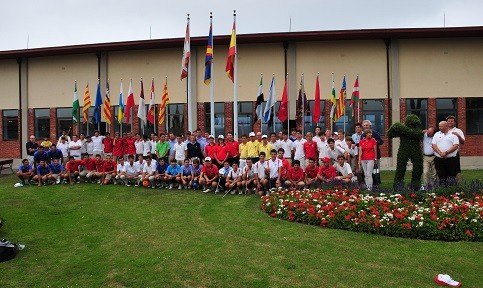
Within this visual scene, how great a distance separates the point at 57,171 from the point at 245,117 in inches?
395

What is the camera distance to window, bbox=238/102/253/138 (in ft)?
73.9

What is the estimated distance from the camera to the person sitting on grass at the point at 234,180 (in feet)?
43.1

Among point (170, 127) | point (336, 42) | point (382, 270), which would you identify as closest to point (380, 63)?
point (336, 42)

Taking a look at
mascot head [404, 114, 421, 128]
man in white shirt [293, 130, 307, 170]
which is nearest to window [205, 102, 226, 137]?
man in white shirt [293, 130, 307, 170]

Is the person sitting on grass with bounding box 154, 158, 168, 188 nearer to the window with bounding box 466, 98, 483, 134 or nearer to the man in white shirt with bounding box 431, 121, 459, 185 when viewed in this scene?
the man in white shirt with bounding box 431, 121, 459, 185

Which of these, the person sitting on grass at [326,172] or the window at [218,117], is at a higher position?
the window at [218,117]

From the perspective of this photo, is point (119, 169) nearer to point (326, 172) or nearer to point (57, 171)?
point (57, 171)

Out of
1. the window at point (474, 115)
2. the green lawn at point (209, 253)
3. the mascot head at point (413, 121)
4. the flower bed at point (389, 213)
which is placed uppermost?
the window at point (474, 115)

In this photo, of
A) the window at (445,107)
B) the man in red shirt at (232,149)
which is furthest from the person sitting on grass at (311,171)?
the window at (445,107)

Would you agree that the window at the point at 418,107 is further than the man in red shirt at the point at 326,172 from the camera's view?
Yes

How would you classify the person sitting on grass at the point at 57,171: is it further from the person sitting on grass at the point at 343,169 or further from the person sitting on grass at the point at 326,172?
the person sitting on grass at the point at 343,169

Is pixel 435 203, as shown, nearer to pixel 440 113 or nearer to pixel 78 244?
pixel 78 244

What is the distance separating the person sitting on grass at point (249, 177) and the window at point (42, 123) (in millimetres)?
16534

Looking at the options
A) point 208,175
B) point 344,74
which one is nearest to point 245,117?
point 344,74
